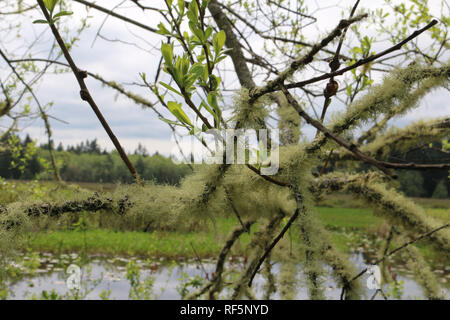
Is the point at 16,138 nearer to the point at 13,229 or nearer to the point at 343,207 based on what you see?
the point at 13,229

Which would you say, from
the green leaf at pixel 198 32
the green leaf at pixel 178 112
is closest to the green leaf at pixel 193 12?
the green leaf at pixel 198 32

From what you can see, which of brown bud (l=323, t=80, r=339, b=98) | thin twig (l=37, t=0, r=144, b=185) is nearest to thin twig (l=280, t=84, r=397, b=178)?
brown bud (l=323, t=80, r=339, b=98)

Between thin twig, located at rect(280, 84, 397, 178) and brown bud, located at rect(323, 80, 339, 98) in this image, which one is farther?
brown bud, located at rect(323, 80, 339, 98)

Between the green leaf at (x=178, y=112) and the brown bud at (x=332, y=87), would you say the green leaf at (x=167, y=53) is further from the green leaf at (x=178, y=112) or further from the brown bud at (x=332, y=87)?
the brown bud at (x=332, y=87)

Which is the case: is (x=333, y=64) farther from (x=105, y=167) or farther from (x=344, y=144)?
(x=105, y=167)

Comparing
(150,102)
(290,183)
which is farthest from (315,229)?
(150,102)

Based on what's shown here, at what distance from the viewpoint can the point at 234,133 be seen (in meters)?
0.49

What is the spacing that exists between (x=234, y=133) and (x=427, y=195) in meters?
20.0

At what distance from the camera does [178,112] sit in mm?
433

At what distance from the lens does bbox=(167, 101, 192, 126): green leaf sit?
0.43m

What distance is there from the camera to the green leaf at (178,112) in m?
0.43

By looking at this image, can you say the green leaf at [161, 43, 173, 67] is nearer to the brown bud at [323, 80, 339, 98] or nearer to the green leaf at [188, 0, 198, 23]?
the green leaf at [188, 0, 198, 23]

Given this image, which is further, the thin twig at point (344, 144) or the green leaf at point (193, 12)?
the green leaf at point (193, 12)

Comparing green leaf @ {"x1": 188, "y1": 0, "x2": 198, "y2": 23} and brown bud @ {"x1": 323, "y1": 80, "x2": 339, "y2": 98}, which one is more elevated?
green leaf @ {"x1": 188, "y1": 0, "x2": 198, "y2": 23}
